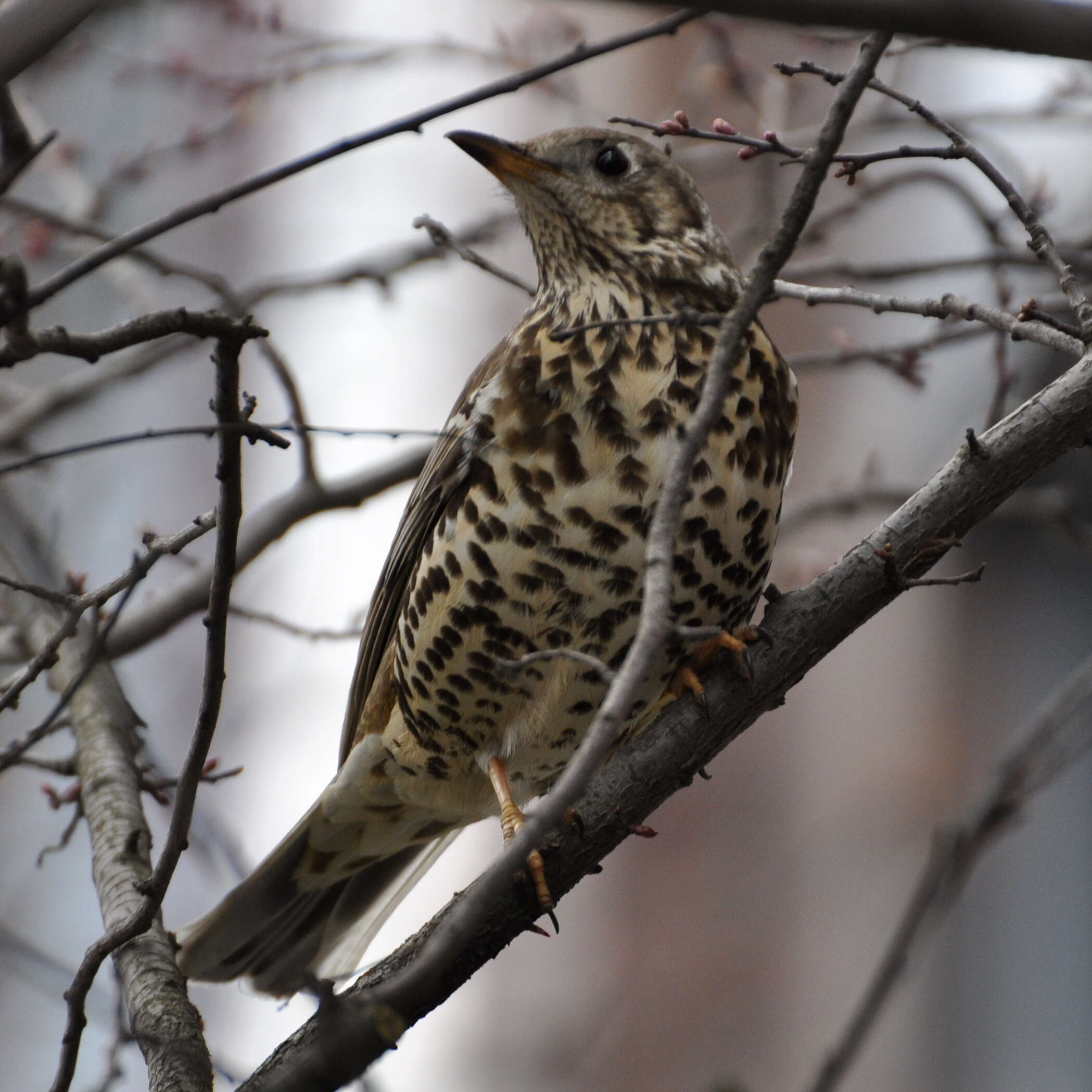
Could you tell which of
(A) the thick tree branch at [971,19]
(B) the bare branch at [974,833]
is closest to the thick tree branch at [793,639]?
(B) the bare branch at [974,833]

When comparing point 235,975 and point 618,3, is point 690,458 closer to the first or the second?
point 618,3

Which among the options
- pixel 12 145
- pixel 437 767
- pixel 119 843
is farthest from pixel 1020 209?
pixel 119 843

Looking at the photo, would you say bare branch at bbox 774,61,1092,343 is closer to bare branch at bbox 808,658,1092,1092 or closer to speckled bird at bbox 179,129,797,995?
speckled bird at bbox 179,129,797,995

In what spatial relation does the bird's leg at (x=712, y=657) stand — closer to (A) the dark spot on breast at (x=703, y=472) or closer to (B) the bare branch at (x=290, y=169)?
(A) the dark spot on breast at (x=703, y=472)

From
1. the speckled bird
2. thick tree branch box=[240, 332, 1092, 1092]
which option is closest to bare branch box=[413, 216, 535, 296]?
the speckled bird

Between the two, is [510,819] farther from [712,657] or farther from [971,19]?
[971,19]

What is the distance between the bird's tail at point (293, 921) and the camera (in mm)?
4215

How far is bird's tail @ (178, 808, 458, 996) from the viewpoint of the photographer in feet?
13.8

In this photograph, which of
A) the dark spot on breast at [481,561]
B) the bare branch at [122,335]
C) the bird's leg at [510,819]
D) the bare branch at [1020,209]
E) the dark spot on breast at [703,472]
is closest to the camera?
the bare branch at [122,335]

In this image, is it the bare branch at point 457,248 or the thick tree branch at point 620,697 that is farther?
the bare branch at point 457,248

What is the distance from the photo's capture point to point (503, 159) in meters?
3.86

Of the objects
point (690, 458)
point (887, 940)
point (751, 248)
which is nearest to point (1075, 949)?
point (887, 940)

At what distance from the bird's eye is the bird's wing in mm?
605

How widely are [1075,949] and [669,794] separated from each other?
7.88 meters
